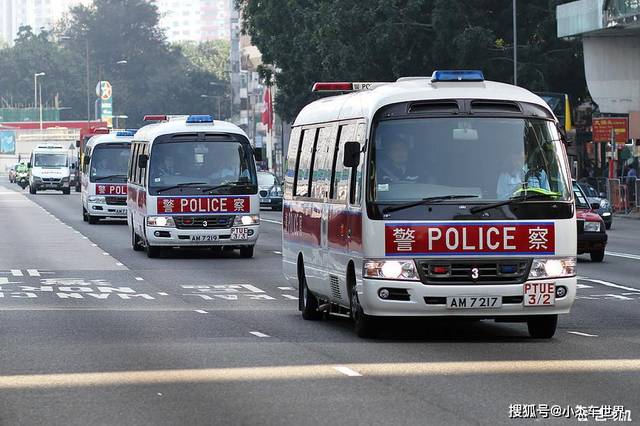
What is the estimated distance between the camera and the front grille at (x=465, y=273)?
15.5 m

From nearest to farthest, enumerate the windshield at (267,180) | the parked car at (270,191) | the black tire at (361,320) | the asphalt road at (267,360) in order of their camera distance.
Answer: the asphalt road at (267,360) → the black tire at (361,320) → the parked car at (270,191) → the windshield at (267,180)

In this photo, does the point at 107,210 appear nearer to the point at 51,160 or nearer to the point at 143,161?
the point at 143,161

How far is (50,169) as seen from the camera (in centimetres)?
8638

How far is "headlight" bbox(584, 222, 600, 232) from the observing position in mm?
29609

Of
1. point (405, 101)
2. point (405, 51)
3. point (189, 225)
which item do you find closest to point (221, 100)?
point (405, 51)

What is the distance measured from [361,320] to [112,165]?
32.0m

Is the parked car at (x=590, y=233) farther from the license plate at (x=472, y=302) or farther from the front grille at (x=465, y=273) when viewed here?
the license plate at (x=472, y=302)

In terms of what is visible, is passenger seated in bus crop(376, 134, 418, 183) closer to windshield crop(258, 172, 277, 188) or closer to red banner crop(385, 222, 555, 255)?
red banner crop(385, 222, 555, 255)

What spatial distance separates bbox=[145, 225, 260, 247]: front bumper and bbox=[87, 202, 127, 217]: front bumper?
16156 mm

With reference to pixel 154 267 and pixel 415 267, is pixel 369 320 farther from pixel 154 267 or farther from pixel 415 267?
pixel 154 267

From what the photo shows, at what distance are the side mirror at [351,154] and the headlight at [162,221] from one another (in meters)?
15.2

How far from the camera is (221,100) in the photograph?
190500 mm

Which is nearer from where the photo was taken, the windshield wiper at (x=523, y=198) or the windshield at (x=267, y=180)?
the windshield wiper at (x=523, y=198)

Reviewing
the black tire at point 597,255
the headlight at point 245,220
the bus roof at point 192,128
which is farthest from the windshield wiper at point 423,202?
the bus roof at point 192,128
